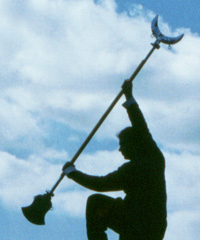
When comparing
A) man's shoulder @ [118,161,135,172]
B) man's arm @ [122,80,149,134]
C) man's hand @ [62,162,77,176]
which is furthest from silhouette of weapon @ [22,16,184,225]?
man's shoulder @ [118,161,135,172]

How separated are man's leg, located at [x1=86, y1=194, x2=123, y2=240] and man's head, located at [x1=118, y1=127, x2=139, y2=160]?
0.79m

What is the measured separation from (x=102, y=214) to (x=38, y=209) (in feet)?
6.82

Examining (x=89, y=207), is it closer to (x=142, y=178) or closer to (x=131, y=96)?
(x=142, y=178)

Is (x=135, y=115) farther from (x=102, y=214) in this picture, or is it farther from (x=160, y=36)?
(x=160, y=36)

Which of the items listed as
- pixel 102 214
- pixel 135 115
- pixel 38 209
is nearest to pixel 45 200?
pixel 38 209

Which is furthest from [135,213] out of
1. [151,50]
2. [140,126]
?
[151,50]

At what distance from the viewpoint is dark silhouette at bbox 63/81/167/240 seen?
20.8 feet

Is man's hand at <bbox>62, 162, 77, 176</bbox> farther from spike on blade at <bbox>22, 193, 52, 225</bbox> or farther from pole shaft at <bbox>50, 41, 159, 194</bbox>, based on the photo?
spike on blade at <bbox>22, 193, 52, 225</bbox>

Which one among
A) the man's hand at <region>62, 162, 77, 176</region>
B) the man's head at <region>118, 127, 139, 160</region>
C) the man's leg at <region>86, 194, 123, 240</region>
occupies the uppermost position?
the man's head at <region>118, 127, 139, 160</region>

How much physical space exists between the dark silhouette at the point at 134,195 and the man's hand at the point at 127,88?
799mm

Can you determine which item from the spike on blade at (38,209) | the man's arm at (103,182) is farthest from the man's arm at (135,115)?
the spike on blade at (38,209)

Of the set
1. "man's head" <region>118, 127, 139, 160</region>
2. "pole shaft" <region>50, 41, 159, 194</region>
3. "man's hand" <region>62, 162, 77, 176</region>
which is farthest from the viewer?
"pole shaft" <region>50, 41, 159, 194</region>

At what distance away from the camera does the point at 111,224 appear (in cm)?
659

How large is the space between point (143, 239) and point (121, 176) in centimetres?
105
